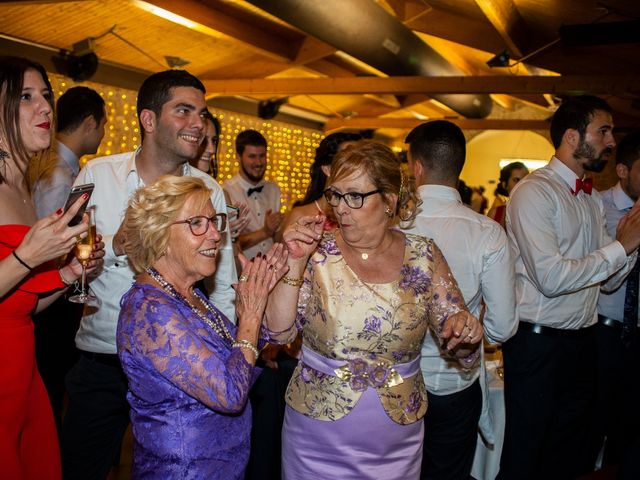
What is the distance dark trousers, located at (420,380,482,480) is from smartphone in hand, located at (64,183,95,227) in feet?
5.02

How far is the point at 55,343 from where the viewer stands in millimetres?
3283

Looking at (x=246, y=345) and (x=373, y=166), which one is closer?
(x=246, y=345)

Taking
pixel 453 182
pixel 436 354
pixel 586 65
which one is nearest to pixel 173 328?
pixel 436 354

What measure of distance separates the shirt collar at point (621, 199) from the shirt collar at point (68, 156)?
3.26 meters

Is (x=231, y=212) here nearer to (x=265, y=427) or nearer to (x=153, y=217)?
(x=265, y=427)

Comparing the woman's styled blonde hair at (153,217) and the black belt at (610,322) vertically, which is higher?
the woman's styled blonde hair at (153,217)

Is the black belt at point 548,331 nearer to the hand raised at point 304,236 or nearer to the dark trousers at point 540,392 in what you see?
the dark trousers at point 540,392

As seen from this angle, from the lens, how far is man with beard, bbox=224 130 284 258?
4.85 m

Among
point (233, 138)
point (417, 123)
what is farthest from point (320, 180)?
point (417, 123)

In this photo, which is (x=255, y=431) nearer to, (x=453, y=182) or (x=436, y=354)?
(x=436, y=354)

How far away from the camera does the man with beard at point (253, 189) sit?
4852 millimetres

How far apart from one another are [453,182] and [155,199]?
4.43ft

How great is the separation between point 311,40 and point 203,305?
8.04m

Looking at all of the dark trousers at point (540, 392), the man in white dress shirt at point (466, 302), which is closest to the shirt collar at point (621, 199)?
the dark trousers at point (540, 392)
